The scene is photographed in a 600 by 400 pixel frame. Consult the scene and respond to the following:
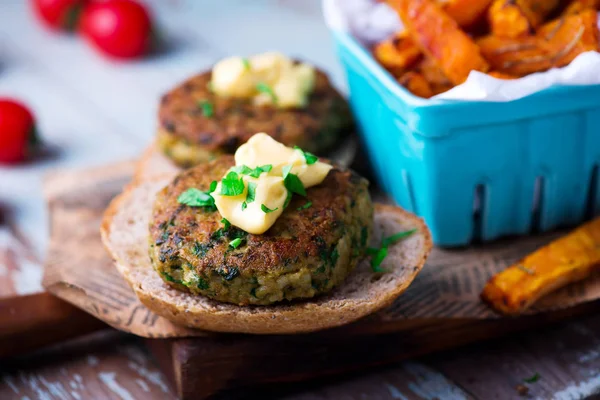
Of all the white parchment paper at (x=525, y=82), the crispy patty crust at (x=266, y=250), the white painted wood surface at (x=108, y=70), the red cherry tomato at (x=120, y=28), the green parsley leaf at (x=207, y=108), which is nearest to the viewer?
the crispy patty crust at (x=266, y=250)

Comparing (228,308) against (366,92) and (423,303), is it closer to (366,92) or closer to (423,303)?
(423,303)

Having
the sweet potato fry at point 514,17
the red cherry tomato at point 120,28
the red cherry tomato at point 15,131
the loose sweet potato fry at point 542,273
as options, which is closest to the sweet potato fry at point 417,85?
the sweet potato fry at point 514,17

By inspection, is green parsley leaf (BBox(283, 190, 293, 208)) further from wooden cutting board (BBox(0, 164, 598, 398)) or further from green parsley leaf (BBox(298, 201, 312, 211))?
wooden cutting board (BBox(0, 164, 598, 398))

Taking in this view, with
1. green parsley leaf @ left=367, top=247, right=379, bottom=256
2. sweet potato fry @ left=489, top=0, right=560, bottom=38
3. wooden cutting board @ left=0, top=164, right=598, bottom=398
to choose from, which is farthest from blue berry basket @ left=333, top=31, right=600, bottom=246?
green parsley leaf @ left=367, top=247, right=379, bottom=256

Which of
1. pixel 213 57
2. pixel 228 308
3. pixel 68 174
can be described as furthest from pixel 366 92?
pixel 213 57

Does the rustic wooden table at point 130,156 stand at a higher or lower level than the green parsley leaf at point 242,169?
lower

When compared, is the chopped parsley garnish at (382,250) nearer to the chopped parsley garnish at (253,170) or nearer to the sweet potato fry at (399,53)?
the chopped parsley garnish at (253,170)
